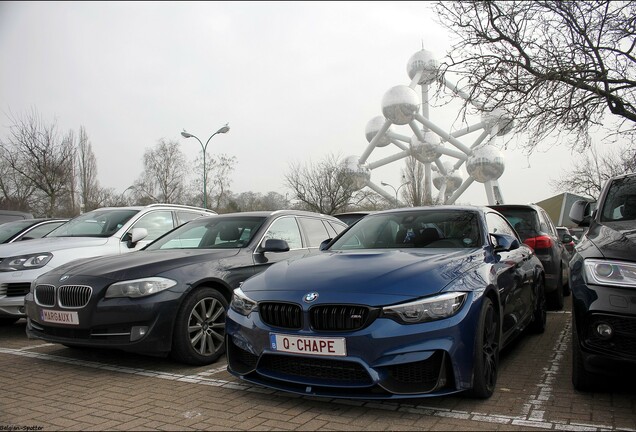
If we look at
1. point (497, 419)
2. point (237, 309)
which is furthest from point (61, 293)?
point (497, 419)

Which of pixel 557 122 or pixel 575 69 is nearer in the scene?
pixel 575 69

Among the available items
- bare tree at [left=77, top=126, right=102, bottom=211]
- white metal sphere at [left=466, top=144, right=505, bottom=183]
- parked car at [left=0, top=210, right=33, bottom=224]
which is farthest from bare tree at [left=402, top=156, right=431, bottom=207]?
parked car at [left=0, top=210, right=33, bottom=224]

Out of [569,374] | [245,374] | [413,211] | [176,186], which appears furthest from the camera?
[176,186]

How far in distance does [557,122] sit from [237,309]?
9775 mm

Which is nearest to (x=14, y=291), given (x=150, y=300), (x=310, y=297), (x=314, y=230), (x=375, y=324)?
(x=150, y=300)

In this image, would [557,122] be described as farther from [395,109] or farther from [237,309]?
[395,109]

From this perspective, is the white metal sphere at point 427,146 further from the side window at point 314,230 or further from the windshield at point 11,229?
the side window at point 314,230

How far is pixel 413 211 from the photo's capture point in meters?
5.13

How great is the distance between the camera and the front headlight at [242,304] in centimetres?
372

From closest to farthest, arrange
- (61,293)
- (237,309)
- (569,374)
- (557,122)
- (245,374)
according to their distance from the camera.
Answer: (245,374)
(237,309)
(569,374)
(61,293)
(557,122)

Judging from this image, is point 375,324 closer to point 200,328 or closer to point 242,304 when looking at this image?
point 242,304

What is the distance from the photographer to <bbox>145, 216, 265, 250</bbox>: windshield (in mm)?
5680

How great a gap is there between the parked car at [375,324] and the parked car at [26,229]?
6.66m

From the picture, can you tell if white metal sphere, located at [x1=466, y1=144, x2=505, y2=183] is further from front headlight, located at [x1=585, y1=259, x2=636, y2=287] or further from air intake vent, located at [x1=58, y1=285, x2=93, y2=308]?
air intake vent, located at [x1=58, y1=285, x2=93, y2=308]
